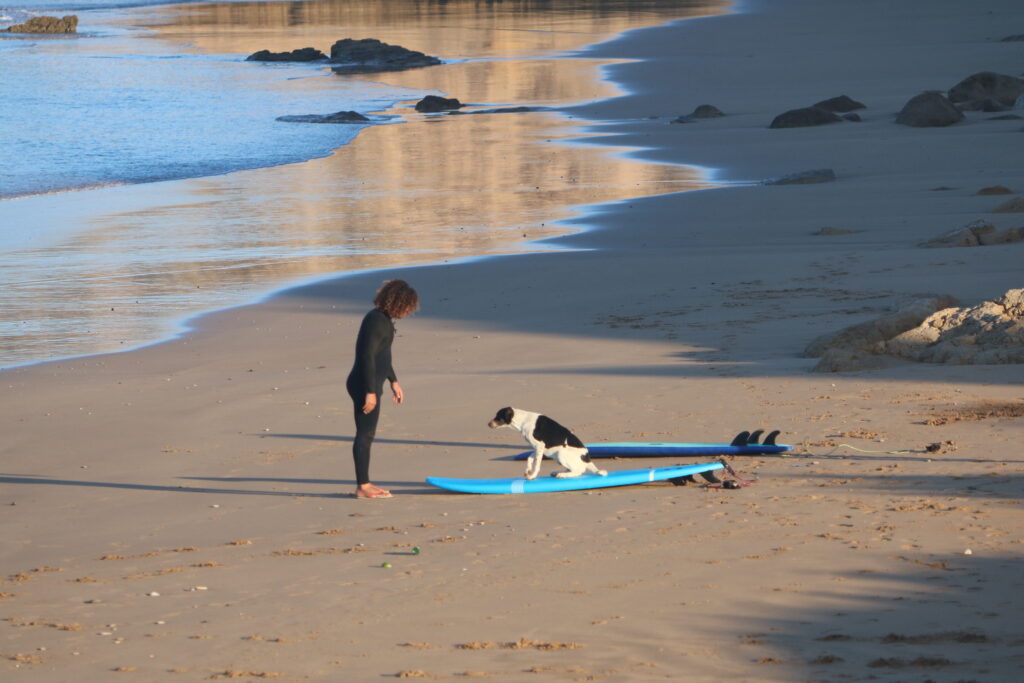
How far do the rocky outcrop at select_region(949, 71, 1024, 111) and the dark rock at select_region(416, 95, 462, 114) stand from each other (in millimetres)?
13529

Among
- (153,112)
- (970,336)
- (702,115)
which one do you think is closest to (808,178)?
(702,115)

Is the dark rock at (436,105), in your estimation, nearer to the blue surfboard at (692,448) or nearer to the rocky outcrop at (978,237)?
the rocky outcrop at (978,237)

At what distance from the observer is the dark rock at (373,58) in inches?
2141

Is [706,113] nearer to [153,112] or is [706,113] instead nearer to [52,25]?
[153,112]

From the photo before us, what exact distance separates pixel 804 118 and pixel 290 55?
1408 inches

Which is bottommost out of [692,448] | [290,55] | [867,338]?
[692,448]

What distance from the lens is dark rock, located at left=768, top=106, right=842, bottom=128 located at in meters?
28.7

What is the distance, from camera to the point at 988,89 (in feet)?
101

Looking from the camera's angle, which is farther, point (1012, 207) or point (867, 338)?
point (1012, 207)

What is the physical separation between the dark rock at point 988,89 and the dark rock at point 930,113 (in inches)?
117

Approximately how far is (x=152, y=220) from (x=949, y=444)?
51.5ft

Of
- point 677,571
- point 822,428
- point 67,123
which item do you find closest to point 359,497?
point 677,571

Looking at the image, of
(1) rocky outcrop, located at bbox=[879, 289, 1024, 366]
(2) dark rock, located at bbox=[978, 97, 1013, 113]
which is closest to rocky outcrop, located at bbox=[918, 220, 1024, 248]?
(1) rocky outcrop, located at bbox=[879, 289, 1024, 366]

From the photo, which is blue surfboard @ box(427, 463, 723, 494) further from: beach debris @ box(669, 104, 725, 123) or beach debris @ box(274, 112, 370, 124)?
beach debris @ box(274, 112, 370, 124)
